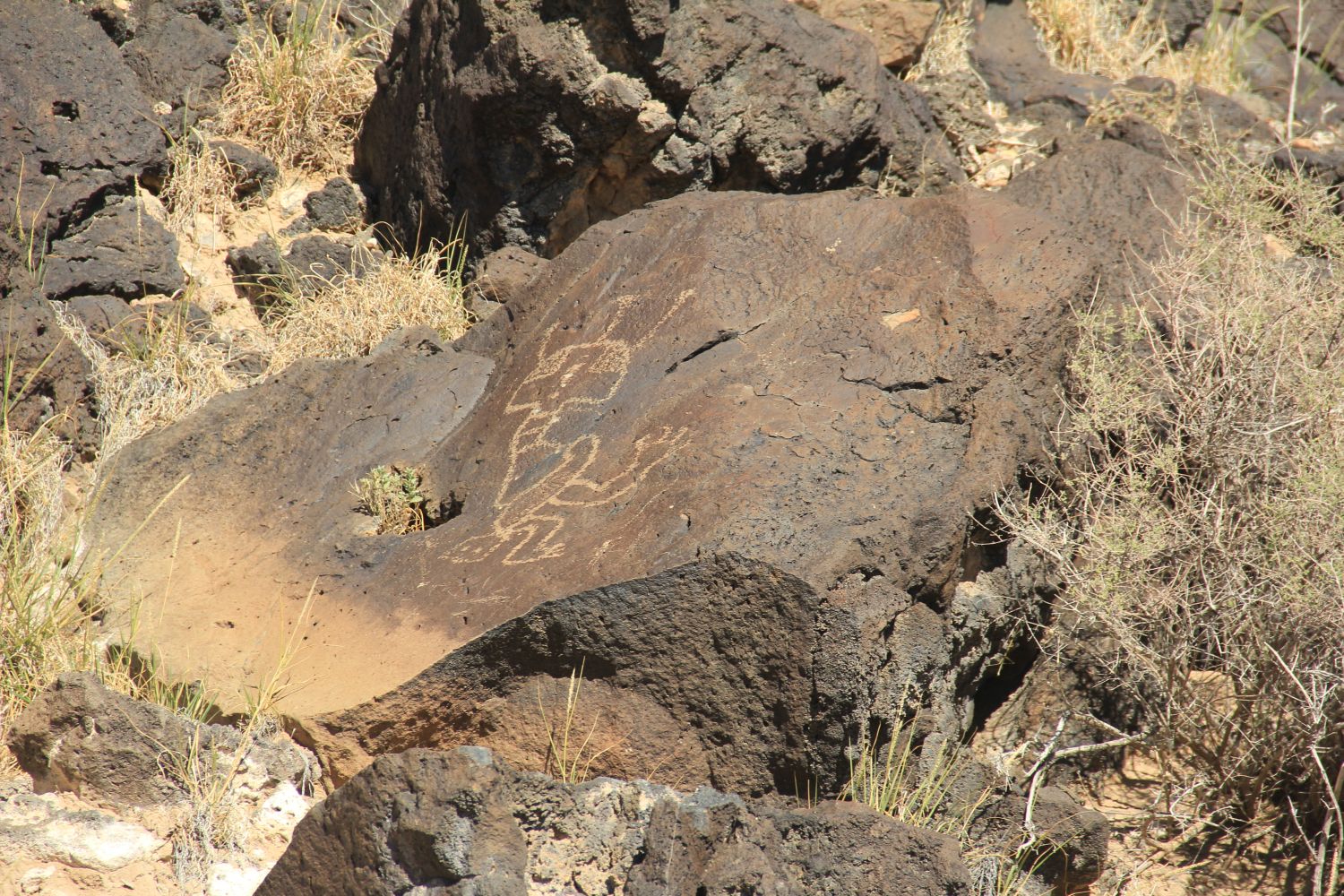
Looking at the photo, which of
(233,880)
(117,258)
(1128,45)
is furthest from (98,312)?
(1128,45)

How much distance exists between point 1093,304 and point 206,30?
4.01 metres

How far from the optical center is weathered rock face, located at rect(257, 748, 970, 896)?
217 centimetres

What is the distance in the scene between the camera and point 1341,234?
4.46m

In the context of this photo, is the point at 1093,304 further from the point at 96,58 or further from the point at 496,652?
the point at 96,58

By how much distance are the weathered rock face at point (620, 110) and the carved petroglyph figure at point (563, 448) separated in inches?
44.9

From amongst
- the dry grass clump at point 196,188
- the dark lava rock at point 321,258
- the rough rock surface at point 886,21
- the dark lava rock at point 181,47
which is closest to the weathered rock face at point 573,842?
the dark lava rock at point 321,258

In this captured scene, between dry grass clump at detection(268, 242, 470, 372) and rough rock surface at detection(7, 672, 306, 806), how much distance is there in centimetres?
187

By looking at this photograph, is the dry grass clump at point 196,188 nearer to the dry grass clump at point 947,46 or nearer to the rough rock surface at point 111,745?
the rough rock surface at point 111,745

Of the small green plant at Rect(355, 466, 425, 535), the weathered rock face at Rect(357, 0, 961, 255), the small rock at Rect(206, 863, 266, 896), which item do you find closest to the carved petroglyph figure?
the small green plant at Rect(355, 466, 425, 535)

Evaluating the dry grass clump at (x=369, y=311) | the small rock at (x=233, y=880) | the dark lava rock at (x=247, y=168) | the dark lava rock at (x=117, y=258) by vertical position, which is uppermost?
the dark lava rock at (x=247, y=168)

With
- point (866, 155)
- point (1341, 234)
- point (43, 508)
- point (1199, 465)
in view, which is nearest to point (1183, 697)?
point (1199, 465)

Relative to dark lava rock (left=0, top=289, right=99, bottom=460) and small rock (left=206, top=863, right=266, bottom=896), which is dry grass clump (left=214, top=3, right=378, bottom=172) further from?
small rock (left=206, top=863, right=266, bottom=896)

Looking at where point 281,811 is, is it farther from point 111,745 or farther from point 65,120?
point 65,120

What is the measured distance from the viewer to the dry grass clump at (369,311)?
4.45 meters
